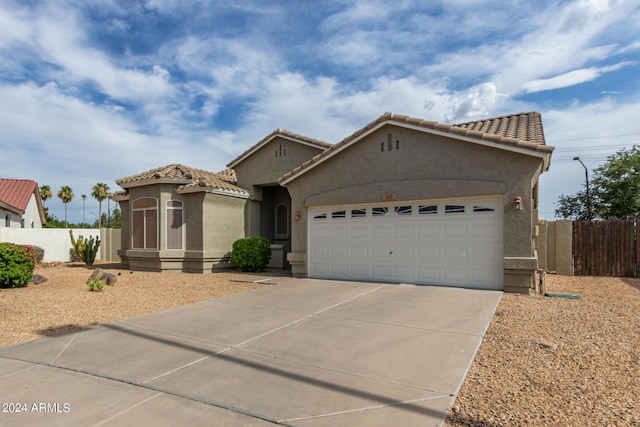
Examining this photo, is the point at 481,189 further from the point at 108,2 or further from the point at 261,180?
the point at 108,2

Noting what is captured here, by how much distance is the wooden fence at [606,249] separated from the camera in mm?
13752

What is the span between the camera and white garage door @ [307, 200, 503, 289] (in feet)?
34.5

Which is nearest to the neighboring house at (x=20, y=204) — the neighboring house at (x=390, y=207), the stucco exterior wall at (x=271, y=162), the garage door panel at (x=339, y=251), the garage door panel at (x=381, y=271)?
the neighboring house at (x=390, y=207)

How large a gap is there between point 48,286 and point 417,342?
38.2ft

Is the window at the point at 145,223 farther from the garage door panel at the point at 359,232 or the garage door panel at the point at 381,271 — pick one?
the garage door panel at the point at 381,271

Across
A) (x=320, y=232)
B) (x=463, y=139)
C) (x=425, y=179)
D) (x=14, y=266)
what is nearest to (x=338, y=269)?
(x=320, y=232)

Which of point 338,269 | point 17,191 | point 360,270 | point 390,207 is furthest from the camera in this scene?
point 17,191

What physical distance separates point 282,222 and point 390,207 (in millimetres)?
7919

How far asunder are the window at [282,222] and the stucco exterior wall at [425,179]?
443cm

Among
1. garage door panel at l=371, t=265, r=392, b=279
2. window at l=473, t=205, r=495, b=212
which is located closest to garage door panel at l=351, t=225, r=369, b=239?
garage door panel at l=371, t=265, r=392, b=279

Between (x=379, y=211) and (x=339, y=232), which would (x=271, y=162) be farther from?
(x=379, y=211)

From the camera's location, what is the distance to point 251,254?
15641 millimetres

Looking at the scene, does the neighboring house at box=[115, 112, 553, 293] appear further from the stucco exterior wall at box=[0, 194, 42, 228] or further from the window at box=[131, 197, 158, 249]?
the stucco exterior wall at box=[0, 194, 42, 228]

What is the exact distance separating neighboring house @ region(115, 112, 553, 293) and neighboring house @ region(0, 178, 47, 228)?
53.6 feet
